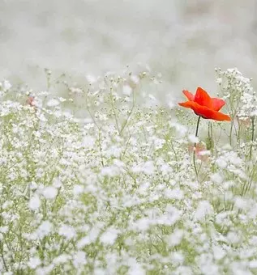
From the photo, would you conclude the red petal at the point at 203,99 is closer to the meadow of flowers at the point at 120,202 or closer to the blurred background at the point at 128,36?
the meadow of flowers at the point at 120,202

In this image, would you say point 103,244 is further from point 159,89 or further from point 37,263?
point 159,89

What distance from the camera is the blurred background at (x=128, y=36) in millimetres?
1803

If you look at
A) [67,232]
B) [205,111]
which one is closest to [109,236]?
[67,232]

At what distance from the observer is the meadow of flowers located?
78 cm

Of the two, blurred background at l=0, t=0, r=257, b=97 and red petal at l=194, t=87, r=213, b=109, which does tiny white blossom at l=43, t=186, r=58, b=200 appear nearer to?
red petal at l=194, t=87, r=213, b=109

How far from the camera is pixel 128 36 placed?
6.19 feet

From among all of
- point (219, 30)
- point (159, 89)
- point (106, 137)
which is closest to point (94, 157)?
point (106, 137)

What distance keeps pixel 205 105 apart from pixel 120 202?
0.29 metres

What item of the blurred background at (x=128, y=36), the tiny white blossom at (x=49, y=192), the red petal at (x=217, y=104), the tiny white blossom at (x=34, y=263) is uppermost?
the blurred background at (x=128, y=36)

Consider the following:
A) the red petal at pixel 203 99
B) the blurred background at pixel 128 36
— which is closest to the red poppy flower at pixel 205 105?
the red petal at pixel 203 99

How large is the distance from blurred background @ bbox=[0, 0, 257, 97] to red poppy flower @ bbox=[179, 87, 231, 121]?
0.72 m

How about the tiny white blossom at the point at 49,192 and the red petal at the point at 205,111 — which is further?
the red petal at the point at 205,111

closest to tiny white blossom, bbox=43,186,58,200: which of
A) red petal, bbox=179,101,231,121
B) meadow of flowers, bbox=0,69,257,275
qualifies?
meadow of flowers, bbox=0,69,257,275

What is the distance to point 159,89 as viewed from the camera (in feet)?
5.49
